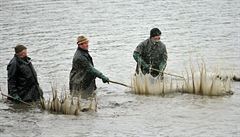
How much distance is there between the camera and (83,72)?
14.4m

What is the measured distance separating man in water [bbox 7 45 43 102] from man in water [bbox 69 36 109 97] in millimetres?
1044

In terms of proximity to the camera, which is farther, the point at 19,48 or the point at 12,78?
the point at 12,78

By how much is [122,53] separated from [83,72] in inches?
307

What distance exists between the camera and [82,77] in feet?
47.3

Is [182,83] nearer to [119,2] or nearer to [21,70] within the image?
[21,70]

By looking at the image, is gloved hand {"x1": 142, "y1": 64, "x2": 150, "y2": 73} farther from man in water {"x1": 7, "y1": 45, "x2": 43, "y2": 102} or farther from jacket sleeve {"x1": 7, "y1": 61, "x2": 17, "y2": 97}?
jacket sleeve {"x1": 7, "y1": 61, "x2": 17, "y2": 97}

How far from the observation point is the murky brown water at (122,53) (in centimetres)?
1204

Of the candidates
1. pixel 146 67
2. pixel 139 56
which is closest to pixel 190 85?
pixel 146 67

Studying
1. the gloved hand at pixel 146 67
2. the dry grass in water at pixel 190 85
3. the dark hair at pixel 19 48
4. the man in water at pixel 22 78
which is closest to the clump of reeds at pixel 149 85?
the dry grass in water at pixel 190 85

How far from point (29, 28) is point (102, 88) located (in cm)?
1142

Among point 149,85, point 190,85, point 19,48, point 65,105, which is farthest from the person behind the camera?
point 190,85

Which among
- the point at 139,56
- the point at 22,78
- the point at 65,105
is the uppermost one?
the point at 139,56

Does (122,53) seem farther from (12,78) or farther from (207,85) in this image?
(12,78)

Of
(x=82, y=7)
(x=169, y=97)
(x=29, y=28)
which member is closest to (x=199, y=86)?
(x=169, y=97)
